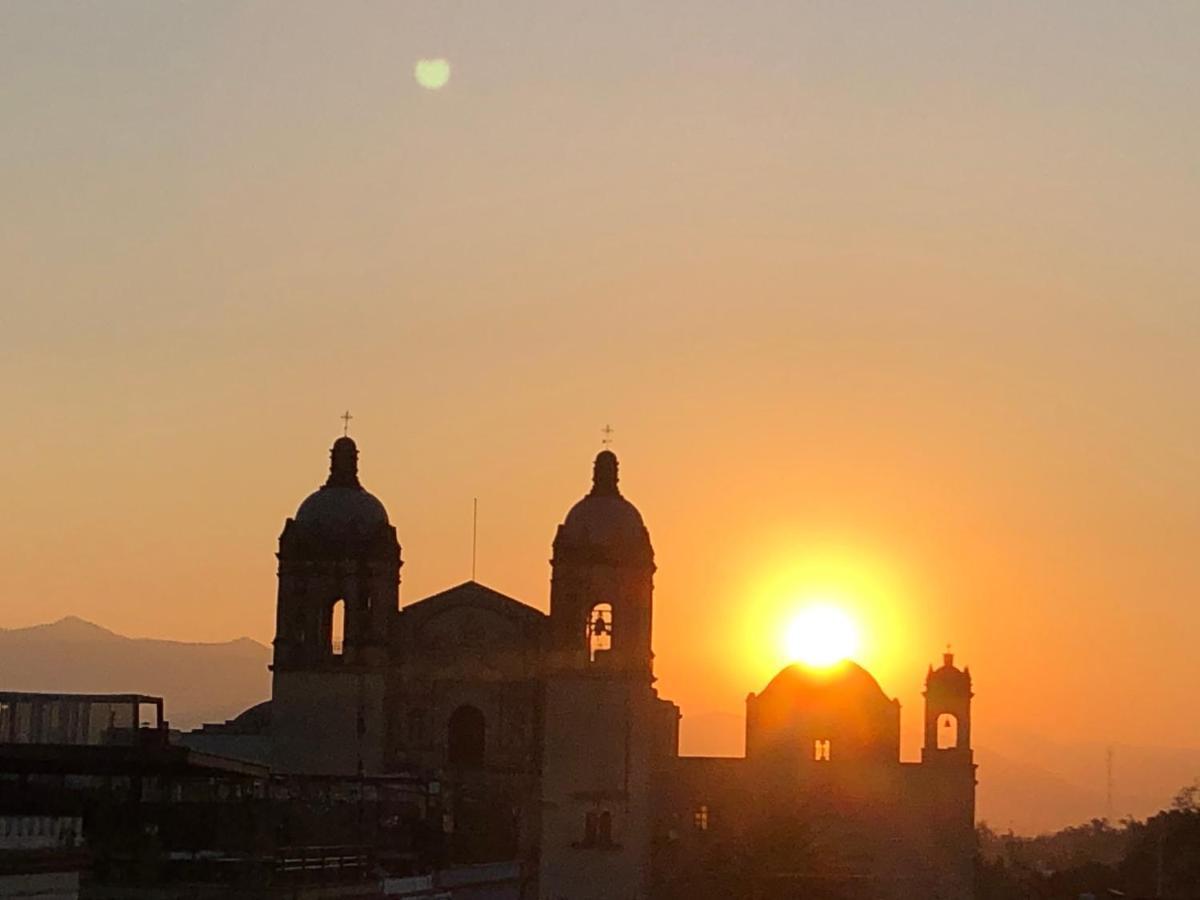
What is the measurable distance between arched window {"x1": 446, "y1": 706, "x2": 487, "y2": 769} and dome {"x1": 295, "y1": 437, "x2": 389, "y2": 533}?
6107mm

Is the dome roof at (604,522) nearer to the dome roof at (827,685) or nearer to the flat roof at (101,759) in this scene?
the dome roof at (827,685)

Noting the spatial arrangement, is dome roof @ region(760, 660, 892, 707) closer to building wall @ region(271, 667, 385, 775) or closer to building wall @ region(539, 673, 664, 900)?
building wall @ region(539, 673, 664, 900)

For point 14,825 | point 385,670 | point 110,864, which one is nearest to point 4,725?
point 110,864

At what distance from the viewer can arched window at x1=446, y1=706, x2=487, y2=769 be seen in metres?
79.6

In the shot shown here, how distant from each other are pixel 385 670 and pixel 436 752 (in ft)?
9.27

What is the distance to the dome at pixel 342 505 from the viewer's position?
79.6 metres

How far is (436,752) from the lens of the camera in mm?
79250

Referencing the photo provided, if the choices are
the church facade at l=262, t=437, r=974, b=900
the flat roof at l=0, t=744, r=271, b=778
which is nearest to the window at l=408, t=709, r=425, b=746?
the church facade at l=262, t=437, r=974, b=900

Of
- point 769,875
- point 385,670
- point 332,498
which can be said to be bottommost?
point 769,875

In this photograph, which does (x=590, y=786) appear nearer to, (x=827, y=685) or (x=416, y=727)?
(x=416, y=727)

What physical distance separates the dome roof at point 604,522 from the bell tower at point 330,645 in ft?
17.3

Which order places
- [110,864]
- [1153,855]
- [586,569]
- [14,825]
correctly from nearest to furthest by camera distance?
1. [14,825]
2. [110,864]
3. [586,569]
4. [1153,855]

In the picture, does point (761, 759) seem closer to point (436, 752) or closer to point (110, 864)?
point (436, 752)

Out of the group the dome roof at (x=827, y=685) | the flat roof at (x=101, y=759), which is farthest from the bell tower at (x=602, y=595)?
the flat roof at (x=101, y=759)
